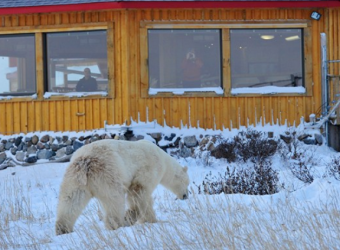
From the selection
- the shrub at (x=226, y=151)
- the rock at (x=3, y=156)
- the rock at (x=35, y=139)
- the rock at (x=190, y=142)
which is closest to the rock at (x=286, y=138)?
the shrub at (x=226, y=151)

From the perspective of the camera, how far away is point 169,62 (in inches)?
558

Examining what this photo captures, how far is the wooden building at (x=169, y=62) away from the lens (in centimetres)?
1388

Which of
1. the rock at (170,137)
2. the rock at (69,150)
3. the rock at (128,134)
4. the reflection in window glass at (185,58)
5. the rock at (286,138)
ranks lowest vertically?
the rock at (69,150)

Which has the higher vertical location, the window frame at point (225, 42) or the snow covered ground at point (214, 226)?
the window frame at point (225, 42)

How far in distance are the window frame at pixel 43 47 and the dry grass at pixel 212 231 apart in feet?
22.4

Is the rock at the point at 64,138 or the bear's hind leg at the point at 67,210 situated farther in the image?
the rock at the point at 64,138

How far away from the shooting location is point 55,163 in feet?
44.7

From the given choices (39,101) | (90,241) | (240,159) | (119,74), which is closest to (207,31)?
(119,74)

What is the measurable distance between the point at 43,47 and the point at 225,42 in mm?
4209

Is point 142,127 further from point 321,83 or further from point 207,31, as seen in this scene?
point 321,83

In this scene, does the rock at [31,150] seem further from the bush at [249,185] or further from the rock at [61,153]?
the bush at [249,185]

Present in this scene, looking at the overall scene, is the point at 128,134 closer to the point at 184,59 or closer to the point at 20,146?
the point at 184,59

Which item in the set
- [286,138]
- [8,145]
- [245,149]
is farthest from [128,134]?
[286,138]

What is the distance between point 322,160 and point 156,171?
5.91 m
